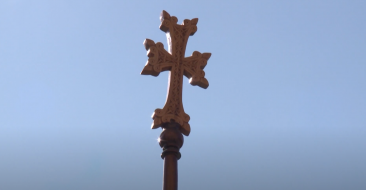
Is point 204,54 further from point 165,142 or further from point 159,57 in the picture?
point 165,142

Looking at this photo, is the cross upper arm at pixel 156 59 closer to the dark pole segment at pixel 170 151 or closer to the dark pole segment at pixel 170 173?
the dark pole segment at pixel 170 151

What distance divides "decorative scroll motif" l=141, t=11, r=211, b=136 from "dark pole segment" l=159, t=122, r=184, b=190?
12cm

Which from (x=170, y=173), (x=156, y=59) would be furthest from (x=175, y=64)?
(x=170, y=173)

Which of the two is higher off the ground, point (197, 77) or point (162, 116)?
point (197, 77)

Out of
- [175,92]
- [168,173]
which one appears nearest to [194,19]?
[175,92]

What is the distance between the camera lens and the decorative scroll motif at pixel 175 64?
6945 millimetres

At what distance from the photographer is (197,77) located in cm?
764

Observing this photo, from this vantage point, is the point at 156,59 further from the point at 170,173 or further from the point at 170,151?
the point at 170,173

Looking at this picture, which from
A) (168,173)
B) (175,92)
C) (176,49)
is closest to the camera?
(168,173)

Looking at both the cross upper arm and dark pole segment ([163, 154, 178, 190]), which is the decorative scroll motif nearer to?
the cross upper arm

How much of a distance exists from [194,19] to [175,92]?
1456 mm

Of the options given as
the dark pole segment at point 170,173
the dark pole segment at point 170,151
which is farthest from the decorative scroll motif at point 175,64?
the dark pole segment at point 170,173

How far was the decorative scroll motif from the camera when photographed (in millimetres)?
6945

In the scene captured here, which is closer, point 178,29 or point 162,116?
point 162,116
